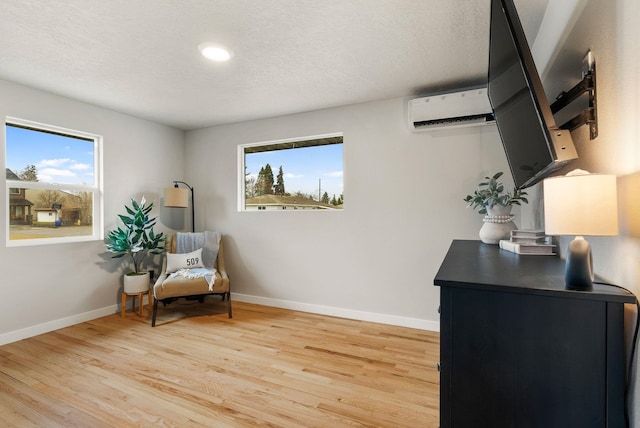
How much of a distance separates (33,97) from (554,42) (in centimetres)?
409

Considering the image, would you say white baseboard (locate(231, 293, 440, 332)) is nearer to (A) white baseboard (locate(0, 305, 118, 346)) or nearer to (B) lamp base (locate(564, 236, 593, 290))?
(A) white baseboard (locate(0, 305, 118, 346))

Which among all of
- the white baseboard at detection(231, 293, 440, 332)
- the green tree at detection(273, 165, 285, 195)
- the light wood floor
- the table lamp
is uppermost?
the green tree at detection(273, 165, 285, 195)

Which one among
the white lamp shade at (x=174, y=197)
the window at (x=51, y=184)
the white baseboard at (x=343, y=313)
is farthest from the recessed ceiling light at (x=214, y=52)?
the white baseboard at (x=343, y=313)

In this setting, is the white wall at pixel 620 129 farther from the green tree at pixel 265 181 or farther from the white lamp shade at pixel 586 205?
the green tree at pixel 265 181

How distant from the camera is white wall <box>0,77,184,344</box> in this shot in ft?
9.09

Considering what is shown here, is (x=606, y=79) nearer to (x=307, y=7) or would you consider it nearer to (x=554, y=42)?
(x=554, y=42)

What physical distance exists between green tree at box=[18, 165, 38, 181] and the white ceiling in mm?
765

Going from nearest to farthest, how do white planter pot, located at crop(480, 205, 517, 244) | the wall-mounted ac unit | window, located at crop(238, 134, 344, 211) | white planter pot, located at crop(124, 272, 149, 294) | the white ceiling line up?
the white ceiling
white planter pot, located at crop(480, 205, 517, 244)
the wall-mounted ac unit
white planter pot, located at crop(124, 272, 149, 294)
window, located at crop(238, 134, 344, 211)

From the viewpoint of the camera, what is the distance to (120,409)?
183 centimetres

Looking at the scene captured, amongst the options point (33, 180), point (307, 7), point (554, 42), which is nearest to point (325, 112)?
point (307, 7)

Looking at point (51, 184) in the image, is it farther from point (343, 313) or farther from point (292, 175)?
point (343, 313)

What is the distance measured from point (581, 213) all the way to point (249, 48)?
215cm

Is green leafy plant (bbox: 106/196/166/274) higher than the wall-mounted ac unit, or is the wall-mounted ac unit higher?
the wall-mounted ac unit

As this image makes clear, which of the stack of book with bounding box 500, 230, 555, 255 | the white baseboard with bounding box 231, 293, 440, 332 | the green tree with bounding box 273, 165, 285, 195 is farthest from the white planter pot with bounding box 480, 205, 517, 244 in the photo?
the green tree with bounding box 273, 165, 285, 195
